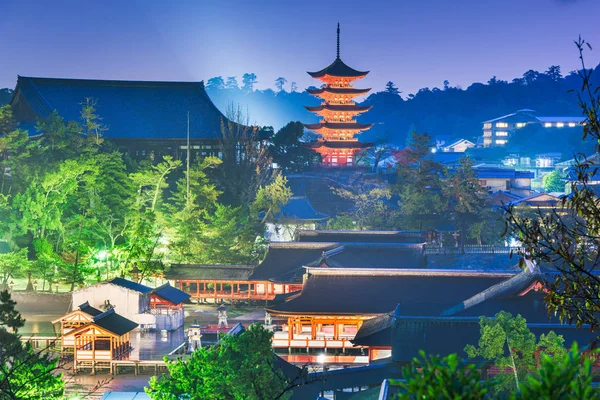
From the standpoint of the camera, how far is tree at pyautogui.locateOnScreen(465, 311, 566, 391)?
21.0 meters

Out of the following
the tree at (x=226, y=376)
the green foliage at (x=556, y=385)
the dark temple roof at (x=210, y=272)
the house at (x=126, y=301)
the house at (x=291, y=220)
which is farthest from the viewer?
the house at (x=291, y=220)

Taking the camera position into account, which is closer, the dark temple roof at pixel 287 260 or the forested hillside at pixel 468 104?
the dark temple roof at pixel 287 260

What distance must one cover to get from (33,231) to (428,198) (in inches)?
943

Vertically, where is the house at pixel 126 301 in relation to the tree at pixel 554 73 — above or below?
below

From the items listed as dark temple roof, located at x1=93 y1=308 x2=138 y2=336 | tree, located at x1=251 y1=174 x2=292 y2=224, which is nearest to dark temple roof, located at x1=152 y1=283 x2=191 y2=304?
dark temple roof, located at x1=93 y1=308 x2=138 y2=336

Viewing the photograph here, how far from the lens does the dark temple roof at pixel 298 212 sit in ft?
191

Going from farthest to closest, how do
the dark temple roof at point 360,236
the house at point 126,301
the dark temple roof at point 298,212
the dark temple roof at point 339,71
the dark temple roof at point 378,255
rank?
the dark temple roof at point 339,71 < the dark temple roof at point 298,212 < the dark temple roof at point 360,236 < the dark temple roof at point 378,255 < the house at point 126,301

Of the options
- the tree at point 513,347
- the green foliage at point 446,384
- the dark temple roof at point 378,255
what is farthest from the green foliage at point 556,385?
the dark temple roof at point 378,255

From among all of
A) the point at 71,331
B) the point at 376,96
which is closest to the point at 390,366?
the point at 71,331

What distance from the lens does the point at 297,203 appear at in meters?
61.8

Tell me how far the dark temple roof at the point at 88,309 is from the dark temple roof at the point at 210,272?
876 centimetres

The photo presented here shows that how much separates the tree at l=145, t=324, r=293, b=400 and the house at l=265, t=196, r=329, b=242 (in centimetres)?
3409

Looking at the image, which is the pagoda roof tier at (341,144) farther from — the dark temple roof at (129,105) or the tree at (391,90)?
the tree at (391,90)

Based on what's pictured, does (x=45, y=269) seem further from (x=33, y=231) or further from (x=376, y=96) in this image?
(x=376, y=96)
